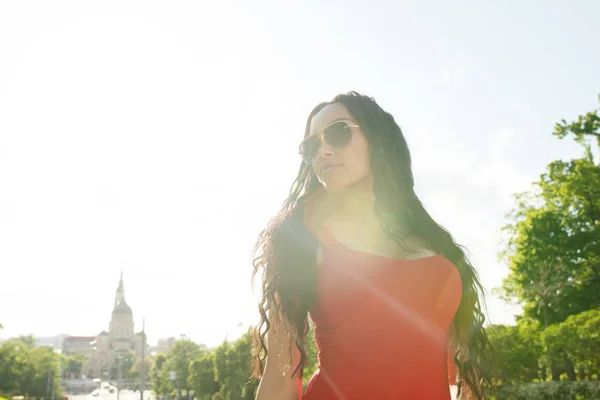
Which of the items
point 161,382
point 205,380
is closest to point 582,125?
point 205,380

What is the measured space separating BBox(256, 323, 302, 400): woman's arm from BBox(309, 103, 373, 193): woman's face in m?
0.55

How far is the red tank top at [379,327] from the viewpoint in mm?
→ 1594

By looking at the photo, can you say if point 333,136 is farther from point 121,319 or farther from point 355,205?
point 121,319

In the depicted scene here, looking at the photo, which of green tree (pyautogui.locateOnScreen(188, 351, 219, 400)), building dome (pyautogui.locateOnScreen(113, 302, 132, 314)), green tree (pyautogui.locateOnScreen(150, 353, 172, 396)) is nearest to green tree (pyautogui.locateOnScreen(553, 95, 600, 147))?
green tree (pyautogui.locateOnScreen(188, 351, 219, 400))

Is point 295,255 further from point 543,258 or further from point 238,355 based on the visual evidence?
point 238,355

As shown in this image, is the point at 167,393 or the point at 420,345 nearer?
the point at 420,345

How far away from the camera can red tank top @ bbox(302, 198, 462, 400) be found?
1594 mm

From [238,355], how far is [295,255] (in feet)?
159

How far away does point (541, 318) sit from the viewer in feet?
104

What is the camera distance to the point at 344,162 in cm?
194

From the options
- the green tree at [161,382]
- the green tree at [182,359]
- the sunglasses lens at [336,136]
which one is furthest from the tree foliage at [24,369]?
the sunglasses lens at [336,136]

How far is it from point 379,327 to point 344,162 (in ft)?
1.91

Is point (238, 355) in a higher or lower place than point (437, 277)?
higher

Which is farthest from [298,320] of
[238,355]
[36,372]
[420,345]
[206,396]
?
[36,372]
